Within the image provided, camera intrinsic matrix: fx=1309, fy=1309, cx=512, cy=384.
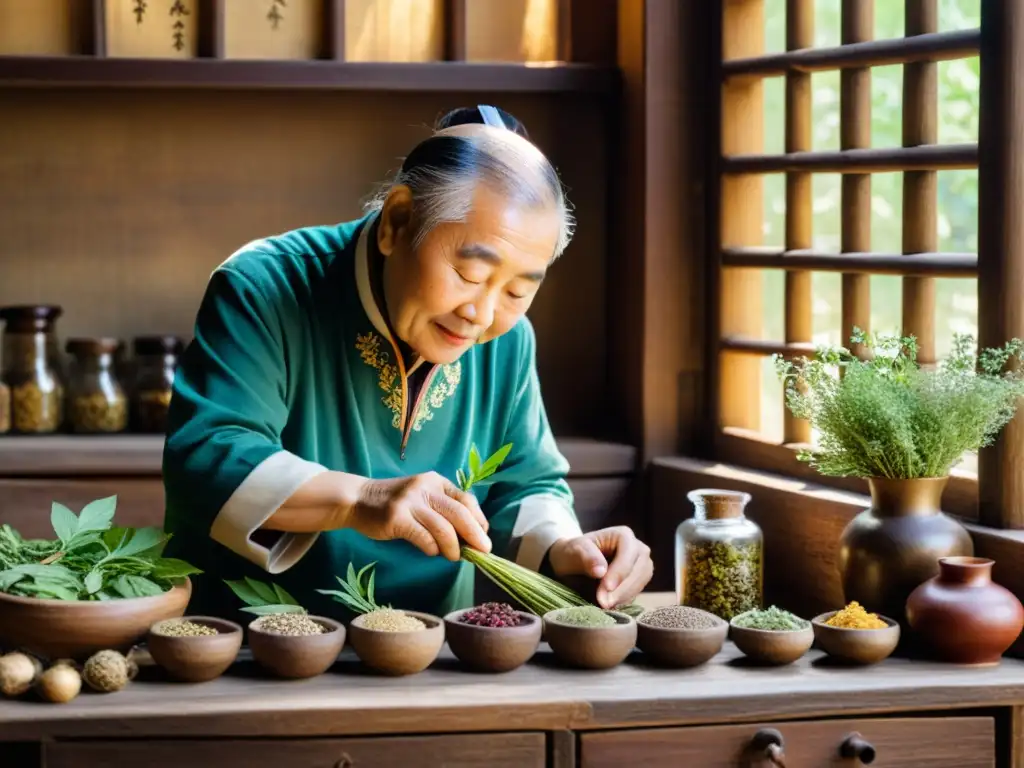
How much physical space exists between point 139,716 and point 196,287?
74.6 inches

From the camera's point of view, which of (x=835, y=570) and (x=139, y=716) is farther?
(x=835, y=570)

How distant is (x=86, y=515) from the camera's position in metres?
1.93

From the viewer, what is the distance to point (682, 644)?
1.83m

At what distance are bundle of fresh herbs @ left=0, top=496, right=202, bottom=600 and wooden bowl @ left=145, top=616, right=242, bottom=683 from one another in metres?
0.10

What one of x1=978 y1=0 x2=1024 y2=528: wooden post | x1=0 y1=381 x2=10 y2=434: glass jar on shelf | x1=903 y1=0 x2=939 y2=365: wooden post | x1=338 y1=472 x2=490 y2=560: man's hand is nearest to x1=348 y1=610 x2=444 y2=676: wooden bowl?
x1=338 y1=472 x2=490 y2=560: man's hand

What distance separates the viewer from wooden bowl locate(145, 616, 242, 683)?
1.71 meters

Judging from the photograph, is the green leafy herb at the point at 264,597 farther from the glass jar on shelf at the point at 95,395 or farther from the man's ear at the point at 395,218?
the glass jar on shelf at the point at 95,395

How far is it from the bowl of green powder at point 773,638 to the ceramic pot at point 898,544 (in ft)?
0.54

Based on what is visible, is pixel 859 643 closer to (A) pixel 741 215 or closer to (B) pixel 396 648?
(B) pixel 396 648

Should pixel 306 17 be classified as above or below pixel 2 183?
above

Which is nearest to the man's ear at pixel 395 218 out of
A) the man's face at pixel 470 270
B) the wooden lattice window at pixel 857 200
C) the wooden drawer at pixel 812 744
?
the man's face at pixel 470 270

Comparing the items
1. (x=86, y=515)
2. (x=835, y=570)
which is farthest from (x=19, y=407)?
(x=835, y=570)

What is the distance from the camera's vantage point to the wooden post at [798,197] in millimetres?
2627

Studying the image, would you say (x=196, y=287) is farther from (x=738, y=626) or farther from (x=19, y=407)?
(x=738, y=626)
